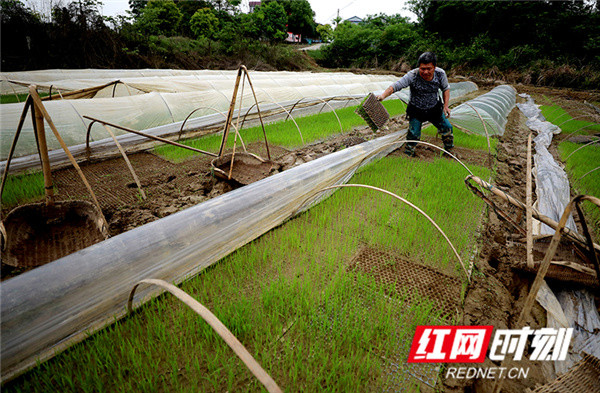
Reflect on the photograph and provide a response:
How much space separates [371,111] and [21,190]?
3631 mm

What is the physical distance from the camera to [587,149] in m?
4.37

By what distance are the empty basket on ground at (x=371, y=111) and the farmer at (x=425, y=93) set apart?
0.38ft

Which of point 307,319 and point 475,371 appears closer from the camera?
point 475,371

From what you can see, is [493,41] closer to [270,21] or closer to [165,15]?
[270,21]

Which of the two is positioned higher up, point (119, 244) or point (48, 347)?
point (119, 244)

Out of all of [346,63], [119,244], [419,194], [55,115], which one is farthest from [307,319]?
[346,63]

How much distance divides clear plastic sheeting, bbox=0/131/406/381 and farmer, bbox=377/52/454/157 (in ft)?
7.93

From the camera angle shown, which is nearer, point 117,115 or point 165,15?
point 117,115

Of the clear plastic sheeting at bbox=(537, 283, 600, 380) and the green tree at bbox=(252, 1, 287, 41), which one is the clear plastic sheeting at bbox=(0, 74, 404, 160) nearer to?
the clear plastic sheeting at bbox=(537, 283, 600, 380)

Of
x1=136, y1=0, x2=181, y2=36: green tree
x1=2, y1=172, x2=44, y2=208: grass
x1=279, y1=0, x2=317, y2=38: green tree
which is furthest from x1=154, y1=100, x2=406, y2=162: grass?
x1=279, y1=0, x2=317, y2=38: green tree

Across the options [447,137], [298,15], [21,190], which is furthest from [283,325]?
[298,15]

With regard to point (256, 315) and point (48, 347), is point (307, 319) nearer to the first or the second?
point (256, 315)

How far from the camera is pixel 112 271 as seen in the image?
3.95ft

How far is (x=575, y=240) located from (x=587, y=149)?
4628 mm
